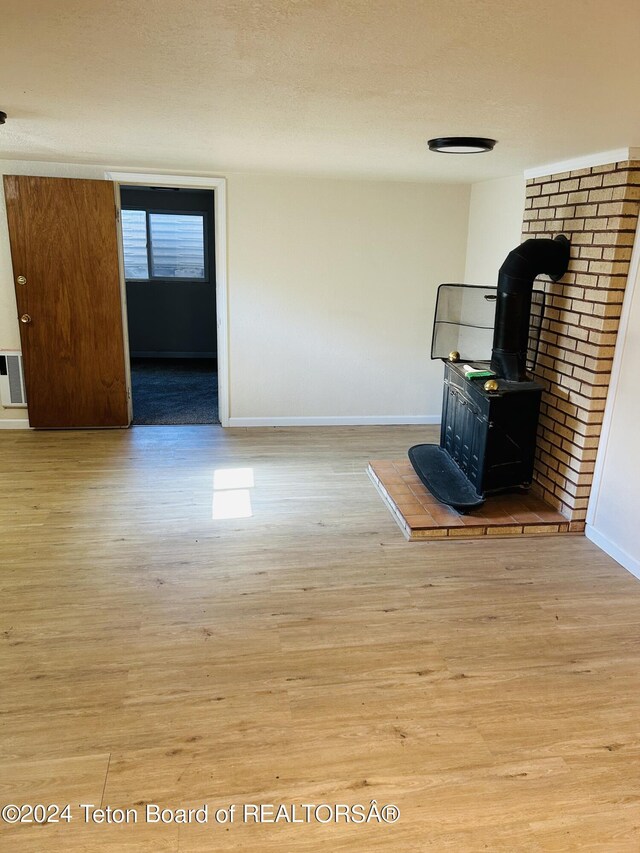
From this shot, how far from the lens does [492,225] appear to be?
4.75 meters

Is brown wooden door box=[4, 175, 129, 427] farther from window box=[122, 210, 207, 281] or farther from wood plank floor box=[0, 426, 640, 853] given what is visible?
window box=[122, 210, 207, 281]

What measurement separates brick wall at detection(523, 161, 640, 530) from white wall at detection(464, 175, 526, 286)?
42cm

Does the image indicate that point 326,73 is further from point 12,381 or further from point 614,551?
point 12,381

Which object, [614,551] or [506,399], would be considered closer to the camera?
[614,551]

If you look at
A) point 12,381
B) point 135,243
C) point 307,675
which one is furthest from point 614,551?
point 135,243

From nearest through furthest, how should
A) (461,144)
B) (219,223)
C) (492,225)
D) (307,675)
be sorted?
1. (307,675)
2. (461,144)
3. (492,225)
4. (219,223)

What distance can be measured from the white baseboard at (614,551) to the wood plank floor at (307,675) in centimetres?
7

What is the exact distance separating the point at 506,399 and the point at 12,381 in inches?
157

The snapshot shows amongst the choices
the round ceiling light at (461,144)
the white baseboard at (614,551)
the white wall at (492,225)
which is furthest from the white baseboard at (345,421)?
the round ceiling light at (461,144)

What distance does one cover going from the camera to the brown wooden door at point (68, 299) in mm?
4594

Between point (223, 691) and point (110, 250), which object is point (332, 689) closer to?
point (223, 691)

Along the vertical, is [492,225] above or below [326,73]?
below

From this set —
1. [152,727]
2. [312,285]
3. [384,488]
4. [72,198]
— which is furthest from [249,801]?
[72,198]

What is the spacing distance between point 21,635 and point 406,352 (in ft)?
12.8
